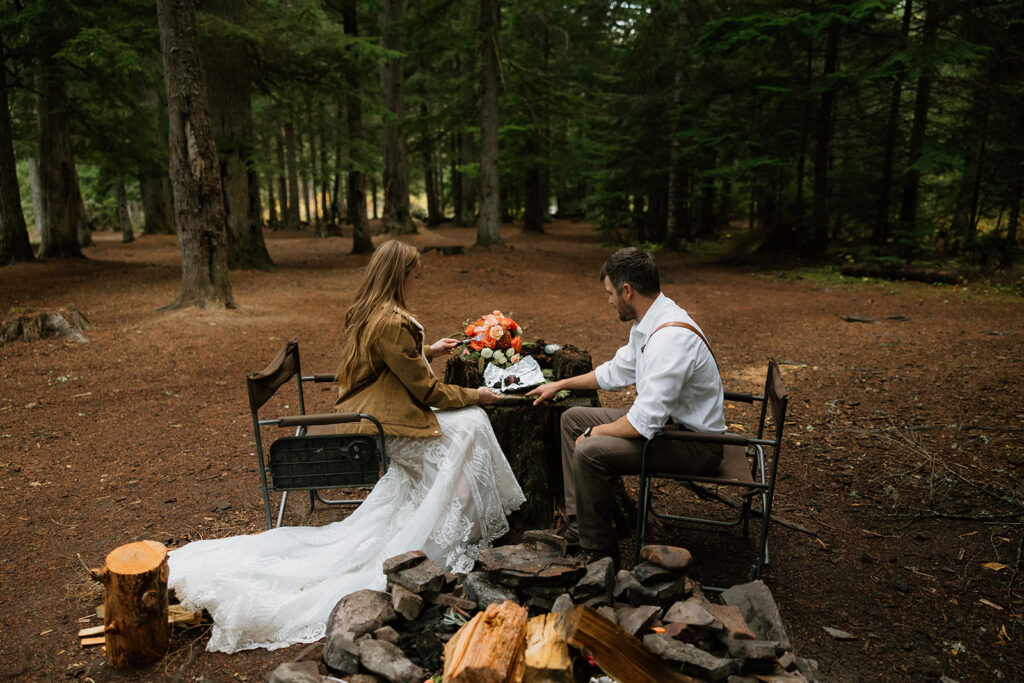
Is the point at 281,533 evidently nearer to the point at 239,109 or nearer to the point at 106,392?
the point at 106,392

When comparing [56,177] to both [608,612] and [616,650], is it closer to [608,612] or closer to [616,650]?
[608,612]

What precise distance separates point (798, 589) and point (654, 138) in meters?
17.3

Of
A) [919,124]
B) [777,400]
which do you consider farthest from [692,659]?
[919,124]

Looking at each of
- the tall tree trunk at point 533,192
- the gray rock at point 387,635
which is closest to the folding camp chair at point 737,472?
the gray rock at point 387,635

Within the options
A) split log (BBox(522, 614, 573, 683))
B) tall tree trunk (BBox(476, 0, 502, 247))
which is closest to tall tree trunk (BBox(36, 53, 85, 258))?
tall tree trunk (BBox(476, 0, 502, 247))

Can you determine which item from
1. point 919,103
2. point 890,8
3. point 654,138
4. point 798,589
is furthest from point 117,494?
point 654,138

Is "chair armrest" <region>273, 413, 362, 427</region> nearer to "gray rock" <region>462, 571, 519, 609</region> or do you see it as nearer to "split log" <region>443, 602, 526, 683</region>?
"gray rock" <region>462, 571, 519, 609</region>

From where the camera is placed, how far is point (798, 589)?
127 inches

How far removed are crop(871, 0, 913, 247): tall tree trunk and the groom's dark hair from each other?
13307mm

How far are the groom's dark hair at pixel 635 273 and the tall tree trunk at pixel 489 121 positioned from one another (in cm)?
1348

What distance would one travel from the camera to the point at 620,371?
3.69m

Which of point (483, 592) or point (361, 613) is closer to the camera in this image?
point (361, 613)

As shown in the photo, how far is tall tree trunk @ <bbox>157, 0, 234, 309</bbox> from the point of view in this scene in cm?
880

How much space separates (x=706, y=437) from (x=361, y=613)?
1.76 m
